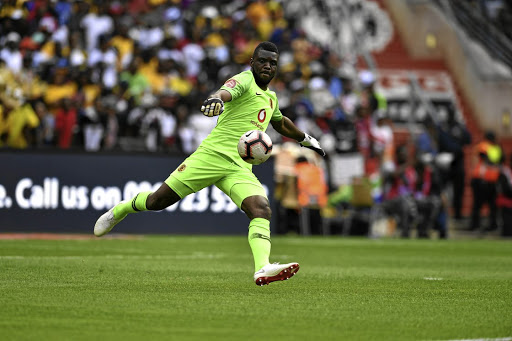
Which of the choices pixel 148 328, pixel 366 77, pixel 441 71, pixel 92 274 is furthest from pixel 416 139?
pixel 148 328

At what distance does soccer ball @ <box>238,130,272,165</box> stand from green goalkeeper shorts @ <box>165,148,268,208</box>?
296 mm

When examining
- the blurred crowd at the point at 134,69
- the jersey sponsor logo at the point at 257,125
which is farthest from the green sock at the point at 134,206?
the blurred crowd at the point at 134,69

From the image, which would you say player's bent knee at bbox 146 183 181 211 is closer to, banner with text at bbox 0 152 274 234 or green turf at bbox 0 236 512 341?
green turf at bbox 0 236 512 341

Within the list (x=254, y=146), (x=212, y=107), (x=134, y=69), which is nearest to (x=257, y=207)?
(x=254, y=146)

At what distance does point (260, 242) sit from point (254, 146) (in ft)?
3.00

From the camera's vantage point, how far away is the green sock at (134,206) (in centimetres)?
1045

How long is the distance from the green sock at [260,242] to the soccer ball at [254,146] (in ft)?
1.93

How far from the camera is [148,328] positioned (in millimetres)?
6535

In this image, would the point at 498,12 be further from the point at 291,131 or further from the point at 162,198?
the point at 162,198

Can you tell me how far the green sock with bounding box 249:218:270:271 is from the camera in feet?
29.5

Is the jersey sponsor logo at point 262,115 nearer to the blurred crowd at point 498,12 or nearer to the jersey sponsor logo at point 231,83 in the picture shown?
the jersey sponsor logo at point 231,83

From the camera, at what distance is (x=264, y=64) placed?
9664 mm

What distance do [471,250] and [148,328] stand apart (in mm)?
12337

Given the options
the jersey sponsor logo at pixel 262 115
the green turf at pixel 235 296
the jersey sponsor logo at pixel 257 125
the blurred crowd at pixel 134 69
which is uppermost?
the blurred crowd at pixel 134 69
